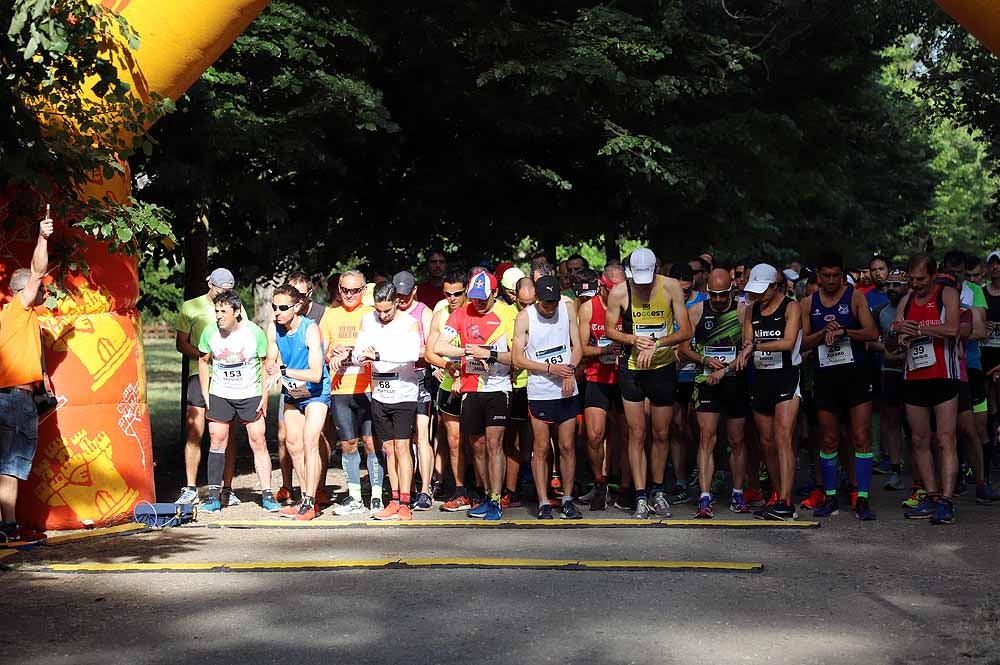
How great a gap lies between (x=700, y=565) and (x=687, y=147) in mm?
9296

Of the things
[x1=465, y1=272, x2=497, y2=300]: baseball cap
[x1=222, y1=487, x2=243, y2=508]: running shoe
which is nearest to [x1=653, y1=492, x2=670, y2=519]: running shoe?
[x1=465, y1=272, x2=497, y2=300]: baseball cap

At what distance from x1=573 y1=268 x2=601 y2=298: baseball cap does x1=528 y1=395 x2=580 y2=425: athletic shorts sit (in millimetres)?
1427

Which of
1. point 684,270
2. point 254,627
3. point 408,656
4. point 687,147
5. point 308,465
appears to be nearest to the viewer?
point 408,656

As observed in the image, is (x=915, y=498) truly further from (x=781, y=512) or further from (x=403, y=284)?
(x=403, y=284)

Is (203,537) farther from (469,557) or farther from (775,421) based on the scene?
(775,421)

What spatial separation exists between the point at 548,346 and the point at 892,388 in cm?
401

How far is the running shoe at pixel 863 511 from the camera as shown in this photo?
10.9 m

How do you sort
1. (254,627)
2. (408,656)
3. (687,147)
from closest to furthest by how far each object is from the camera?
1. (408,656)
2. (254,627)
3. (687,147)

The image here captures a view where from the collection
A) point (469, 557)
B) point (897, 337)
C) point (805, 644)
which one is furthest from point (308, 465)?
point (805, 644)

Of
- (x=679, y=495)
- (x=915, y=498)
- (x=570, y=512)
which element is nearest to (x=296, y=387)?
(x=570, y=512)

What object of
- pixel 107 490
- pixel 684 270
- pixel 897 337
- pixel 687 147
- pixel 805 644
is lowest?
pixel 805 644

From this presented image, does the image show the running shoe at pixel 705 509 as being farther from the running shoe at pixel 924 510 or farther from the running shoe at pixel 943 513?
the running shoe at pixel 943 513

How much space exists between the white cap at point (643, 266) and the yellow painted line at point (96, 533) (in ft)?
13.8

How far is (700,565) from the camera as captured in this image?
8.90m
